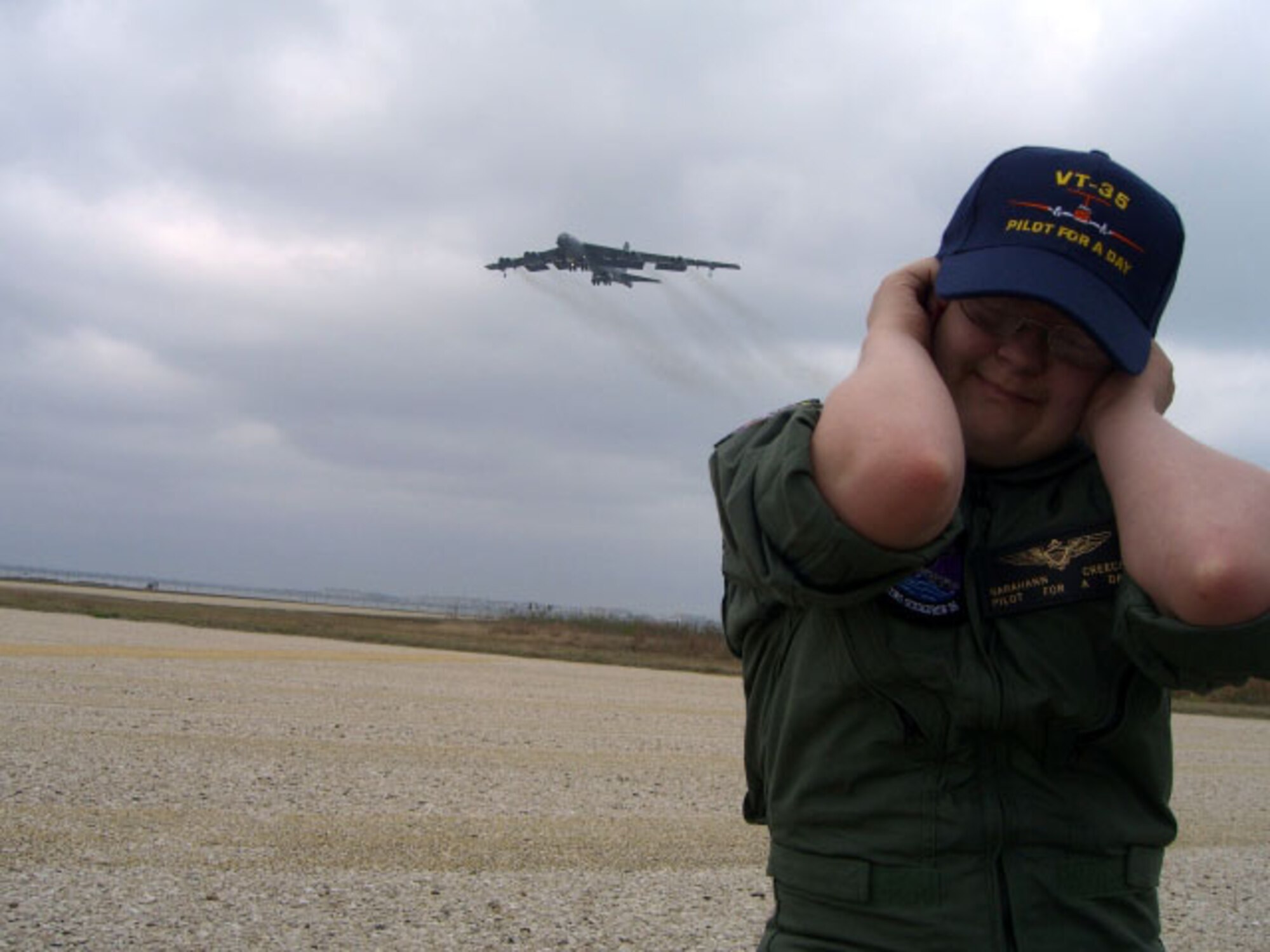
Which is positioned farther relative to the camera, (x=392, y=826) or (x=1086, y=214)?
(x=392, y=826)

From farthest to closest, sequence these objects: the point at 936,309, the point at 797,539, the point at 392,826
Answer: the point at 392,826 → the point at 936,309 → the point at 797,539

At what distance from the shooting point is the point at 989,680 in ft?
5.81

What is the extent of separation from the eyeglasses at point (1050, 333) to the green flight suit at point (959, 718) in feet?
0.81

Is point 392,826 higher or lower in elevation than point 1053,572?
lower

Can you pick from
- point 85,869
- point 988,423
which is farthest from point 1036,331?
point 85,869

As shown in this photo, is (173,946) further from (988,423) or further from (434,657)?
(434,657)

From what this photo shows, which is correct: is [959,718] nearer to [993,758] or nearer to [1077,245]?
[993,758]

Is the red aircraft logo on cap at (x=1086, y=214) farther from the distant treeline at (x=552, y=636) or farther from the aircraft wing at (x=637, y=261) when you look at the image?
the aircraft wing at (x=637, y=261)

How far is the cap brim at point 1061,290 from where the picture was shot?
5.85 feet

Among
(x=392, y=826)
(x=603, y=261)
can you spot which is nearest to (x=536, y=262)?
(x=603, y=261)

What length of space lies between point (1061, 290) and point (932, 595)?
1.70 ft

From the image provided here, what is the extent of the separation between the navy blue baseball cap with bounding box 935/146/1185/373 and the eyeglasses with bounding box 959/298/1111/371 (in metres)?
0.05

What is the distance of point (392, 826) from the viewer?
7.24 metres

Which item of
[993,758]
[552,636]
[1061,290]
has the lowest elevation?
[552,636]
